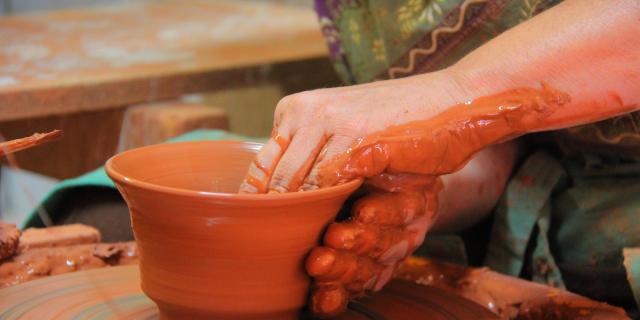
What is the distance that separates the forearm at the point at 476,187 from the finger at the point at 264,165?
43 cm

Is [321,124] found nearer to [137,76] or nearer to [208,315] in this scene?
[208,315]

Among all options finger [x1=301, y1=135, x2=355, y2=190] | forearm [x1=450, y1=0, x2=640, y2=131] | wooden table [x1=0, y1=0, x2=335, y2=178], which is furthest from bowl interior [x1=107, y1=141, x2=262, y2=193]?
wooden table [x1=0, y1=0, x2=335, y2=178]

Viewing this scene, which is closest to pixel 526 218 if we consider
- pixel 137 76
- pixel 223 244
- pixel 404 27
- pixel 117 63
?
pixel 404 27

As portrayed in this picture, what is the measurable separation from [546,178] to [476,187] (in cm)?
13

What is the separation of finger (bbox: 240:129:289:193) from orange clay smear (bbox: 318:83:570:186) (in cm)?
6

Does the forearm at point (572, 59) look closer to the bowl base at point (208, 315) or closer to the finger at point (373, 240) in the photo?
the finger at point (373, 240)

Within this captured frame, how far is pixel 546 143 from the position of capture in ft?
4.97

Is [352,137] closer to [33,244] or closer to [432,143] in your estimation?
[432,143]

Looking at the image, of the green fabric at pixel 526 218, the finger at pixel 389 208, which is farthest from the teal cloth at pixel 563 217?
the finger at pixel 389 208

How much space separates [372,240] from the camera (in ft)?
3.26

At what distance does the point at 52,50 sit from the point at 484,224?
137cm

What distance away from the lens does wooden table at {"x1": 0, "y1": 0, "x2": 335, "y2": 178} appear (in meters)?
1.92

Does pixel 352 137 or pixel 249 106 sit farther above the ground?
pixel 352 137

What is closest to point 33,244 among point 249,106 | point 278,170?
point 278,170
